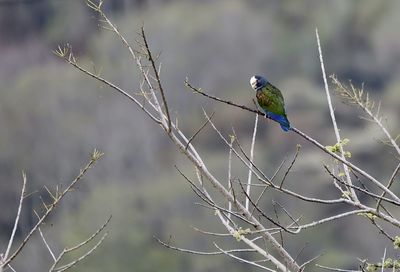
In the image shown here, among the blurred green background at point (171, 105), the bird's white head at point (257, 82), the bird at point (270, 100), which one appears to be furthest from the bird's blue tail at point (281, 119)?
the blurred green background at point (171, 105)

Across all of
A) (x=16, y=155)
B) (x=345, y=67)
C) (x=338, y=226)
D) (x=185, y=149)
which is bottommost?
(x=16, y=155)

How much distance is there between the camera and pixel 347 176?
151 inches

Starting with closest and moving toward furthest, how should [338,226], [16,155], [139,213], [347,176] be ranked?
[347,176], [338,226], [139,213], [16,155]

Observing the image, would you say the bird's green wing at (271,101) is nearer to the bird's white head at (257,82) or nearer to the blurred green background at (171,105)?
the bird's white head at (257,82)

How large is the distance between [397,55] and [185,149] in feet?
82.8

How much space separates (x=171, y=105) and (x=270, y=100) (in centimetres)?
1804

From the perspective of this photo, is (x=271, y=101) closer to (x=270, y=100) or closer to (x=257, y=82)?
(x=270, y=100)

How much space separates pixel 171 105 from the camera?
2261 cm

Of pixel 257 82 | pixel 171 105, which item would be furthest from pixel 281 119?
pixel 171 105

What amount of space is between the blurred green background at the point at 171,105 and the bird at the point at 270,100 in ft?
49.9

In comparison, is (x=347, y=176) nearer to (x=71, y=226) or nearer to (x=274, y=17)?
(x=71, y=226)

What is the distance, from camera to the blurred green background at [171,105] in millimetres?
22250

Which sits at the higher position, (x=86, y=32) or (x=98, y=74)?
(x=98, y=74)

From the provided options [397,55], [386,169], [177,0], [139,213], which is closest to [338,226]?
[386,169]
